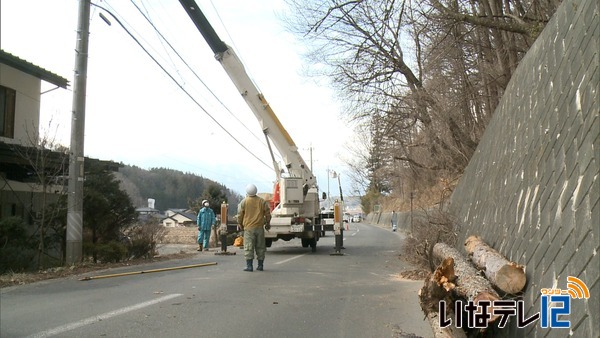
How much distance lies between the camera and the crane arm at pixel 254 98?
15445 mm

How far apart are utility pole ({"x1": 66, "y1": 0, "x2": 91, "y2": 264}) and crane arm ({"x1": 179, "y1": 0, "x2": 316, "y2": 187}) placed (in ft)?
12.1

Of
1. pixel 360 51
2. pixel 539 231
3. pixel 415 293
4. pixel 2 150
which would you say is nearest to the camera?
pixel 539 231

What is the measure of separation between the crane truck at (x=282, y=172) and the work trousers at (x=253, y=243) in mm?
4743

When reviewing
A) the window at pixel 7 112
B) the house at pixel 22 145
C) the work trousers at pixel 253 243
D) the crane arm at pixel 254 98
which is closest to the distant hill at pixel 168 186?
the crane arm at pixel 254 98

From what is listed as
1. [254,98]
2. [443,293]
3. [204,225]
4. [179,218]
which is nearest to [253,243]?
[254,98]

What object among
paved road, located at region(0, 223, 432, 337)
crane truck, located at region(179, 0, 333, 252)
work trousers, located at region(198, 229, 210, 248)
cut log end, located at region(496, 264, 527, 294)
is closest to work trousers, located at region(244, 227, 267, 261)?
paved road, located at region(0, 223, 432, 337)

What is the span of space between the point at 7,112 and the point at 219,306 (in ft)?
38.6

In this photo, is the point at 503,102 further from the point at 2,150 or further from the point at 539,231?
the point at 2,150

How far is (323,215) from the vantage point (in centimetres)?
1811

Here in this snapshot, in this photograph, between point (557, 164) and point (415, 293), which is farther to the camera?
point (415, 293)

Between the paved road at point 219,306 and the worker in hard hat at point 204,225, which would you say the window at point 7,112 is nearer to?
the worker in hard hat at point 204,225

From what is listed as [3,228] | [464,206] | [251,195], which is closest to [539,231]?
[464,206]

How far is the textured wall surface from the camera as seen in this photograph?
3.98 meters

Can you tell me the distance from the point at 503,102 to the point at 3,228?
10815 millimetres
